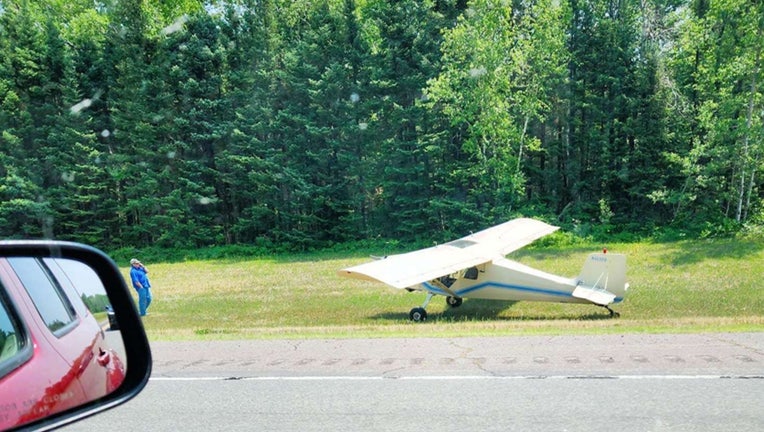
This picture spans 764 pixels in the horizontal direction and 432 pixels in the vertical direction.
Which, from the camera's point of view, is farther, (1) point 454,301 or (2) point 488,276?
(1) point 454,301

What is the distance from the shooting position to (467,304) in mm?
18719

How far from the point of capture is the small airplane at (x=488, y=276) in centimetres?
1509

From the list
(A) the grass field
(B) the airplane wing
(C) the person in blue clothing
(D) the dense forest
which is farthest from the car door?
(D) the dense forest

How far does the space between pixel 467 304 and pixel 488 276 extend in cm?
207

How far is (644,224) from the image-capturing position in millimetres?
33094

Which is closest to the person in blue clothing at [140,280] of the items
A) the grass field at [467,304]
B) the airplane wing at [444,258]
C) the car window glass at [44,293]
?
the grass field at [467,304]

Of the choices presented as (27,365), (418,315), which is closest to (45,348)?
(27,365)

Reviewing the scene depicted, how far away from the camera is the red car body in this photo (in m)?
2.06

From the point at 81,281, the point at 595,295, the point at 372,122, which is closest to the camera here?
the point at 81,281

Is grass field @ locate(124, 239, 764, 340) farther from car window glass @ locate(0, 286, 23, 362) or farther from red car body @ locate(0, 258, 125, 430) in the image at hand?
car window glass @ locate(0, 286, 23, 362)

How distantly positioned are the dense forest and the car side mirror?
99.6 ft

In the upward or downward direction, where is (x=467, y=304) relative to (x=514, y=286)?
downward

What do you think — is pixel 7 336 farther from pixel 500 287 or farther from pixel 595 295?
pixel 500 287

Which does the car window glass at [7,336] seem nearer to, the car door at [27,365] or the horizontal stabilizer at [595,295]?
the car door at [27,365]
